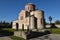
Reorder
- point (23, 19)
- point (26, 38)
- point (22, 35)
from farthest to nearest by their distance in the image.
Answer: point (23, 19), point (22, 35), point (26, 38)

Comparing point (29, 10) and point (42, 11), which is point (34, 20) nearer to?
point (42, 11)

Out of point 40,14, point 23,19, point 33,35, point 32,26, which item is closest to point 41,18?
point 40,14

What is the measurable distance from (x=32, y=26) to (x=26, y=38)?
1083 inches

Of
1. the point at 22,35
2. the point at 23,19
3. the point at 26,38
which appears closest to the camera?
the point at 26,38

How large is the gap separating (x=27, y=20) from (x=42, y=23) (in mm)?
5301

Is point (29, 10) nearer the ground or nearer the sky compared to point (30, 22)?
nearer the sky

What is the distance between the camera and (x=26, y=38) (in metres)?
17.0

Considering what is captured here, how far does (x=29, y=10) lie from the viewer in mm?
54281

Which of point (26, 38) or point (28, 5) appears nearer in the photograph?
point (26, 38)

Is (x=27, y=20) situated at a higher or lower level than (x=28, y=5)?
lower

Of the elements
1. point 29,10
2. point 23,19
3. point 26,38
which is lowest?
point 26,38

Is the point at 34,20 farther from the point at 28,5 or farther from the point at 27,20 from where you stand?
the point at 28,5

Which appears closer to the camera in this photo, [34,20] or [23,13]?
[34,20]

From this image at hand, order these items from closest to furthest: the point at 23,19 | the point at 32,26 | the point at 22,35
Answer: the point at 22,35 → the point at 32,26 → the point at 23,19
